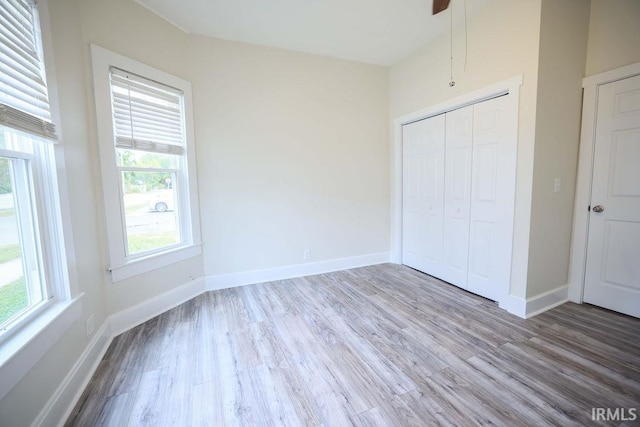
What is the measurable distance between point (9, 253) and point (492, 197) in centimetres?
357

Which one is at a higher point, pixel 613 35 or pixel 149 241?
pixel 613 35

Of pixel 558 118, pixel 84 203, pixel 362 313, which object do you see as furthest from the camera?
pixel 362 313

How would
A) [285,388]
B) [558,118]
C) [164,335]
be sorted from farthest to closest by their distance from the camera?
[558,118] < [164,335] < [285,388]

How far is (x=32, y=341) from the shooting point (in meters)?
1.19

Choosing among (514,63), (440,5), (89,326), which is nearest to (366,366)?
(89,326)

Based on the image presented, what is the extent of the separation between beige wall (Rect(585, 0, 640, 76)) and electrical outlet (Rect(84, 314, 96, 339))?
474 cm

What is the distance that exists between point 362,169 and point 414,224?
1102 mm

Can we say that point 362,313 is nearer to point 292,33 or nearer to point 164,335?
point 164,335

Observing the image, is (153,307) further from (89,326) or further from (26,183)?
(26,183)

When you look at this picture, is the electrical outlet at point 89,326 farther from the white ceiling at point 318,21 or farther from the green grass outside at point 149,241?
the white ceiling at point 318,21

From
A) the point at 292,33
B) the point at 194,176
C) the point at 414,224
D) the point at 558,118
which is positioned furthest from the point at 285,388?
the point at 292,33

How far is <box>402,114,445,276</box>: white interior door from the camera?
318 centimetres

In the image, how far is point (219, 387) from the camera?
1601 mm

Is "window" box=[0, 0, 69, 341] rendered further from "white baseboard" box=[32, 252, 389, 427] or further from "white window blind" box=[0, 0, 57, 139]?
"white baseboard" box=[32, 252, 389, 427]
